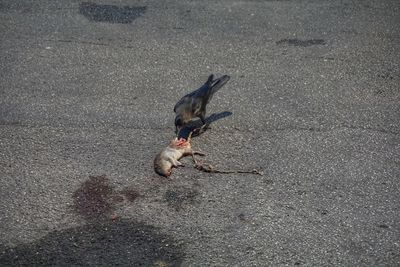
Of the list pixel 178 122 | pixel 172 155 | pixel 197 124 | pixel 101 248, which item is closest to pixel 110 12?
pixel 197 124

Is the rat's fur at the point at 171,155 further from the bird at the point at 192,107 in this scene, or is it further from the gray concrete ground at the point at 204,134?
the bird at the point at 192,107

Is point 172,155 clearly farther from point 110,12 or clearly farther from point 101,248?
point 110,12

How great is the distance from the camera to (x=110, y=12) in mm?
8234

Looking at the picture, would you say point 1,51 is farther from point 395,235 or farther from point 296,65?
point 395,235

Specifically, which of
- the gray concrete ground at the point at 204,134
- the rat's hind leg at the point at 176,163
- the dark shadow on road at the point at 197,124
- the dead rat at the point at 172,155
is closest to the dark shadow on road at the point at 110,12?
the gray concrete ground at the point at 204,134

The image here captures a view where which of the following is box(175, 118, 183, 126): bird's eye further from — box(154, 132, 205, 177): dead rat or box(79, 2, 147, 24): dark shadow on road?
box(79, 2, 147, 24): dark shadow on road

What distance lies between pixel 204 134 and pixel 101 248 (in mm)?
1870

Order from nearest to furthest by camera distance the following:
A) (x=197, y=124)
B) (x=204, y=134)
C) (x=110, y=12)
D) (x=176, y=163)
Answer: (x=176, y=163) < (x=204, y=134) < (x=197, y=124) < (x=110, y=12)

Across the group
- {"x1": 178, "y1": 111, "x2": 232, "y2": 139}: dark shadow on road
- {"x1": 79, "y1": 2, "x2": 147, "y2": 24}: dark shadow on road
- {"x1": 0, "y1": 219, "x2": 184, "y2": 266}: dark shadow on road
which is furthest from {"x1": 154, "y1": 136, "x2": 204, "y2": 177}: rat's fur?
{"x1": 79, "y1": 2, "x2": 147, "y2": 24}: dark shadow on road

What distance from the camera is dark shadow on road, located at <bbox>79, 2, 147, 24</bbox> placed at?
26.4 ft

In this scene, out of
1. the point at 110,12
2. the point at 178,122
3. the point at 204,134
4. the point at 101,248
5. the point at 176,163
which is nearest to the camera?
the point at 101,248

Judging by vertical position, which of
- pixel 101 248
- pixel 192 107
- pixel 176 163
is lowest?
pixel 101 248

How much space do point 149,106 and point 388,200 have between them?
2.71 m

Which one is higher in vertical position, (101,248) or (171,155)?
(171,155)
